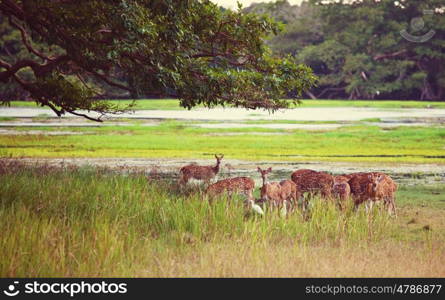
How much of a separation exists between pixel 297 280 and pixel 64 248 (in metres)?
2.33

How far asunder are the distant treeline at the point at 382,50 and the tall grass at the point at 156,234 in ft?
99.1

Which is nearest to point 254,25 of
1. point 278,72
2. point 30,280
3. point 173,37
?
point 278,72

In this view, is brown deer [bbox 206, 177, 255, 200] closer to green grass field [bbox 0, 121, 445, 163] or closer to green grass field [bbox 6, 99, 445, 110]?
green grass field [bbox 0, 121, 445, 163]

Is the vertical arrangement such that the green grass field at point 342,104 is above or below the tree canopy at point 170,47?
above

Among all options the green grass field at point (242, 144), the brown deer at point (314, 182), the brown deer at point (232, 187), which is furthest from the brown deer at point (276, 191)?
the green grass field at point (242, 144)

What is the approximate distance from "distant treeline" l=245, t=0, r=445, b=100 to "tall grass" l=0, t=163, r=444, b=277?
99.1ft

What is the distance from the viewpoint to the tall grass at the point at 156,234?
707 centimetres

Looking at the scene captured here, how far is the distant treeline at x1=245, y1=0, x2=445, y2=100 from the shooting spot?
4050 centimetres

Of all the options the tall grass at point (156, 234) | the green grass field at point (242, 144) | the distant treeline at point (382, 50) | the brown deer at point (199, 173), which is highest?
the distant treeline at point (382, 50)

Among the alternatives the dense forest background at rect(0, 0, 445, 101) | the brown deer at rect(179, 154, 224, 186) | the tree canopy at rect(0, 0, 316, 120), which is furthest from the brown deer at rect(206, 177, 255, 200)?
the dense forest background at rect(0, 0, 445, 101)

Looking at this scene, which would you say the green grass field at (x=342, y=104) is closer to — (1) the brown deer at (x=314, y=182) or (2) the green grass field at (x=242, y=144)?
(2) the green grass field at (x=242, y=144)

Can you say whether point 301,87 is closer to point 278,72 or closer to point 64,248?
point 278,72

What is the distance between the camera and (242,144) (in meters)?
24.4

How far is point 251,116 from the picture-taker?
37281 mm
